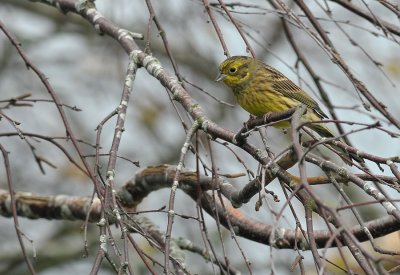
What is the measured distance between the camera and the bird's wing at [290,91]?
6.84m

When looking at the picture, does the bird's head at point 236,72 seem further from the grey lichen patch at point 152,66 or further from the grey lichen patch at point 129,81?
the grey lichen patch at point 129,81

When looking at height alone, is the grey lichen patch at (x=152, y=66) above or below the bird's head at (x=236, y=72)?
below

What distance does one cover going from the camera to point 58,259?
870 cm

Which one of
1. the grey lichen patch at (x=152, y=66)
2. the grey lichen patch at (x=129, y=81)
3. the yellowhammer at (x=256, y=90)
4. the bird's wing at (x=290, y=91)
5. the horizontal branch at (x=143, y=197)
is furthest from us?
the bird's wing at (x=290, y=91)

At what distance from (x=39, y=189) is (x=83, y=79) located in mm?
2542

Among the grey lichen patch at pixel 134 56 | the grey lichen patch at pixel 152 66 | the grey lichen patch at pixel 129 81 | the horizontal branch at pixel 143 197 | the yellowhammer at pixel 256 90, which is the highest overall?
the yellowhammer at pixel 256 90

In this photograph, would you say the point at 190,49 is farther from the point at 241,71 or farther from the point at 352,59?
the point at 241,71

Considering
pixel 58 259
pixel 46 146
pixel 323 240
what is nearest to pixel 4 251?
pixel 58 259

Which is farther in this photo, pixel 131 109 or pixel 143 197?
pixel 131 109

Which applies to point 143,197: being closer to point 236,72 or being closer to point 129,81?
point 236,72

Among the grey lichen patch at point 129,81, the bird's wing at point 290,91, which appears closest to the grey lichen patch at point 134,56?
the grey lichen patch at point 129,81

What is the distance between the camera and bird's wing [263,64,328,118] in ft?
22.5

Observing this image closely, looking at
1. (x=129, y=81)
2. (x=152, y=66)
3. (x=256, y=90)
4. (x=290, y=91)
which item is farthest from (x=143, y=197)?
(x=290, y=91)

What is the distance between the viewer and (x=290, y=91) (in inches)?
274
